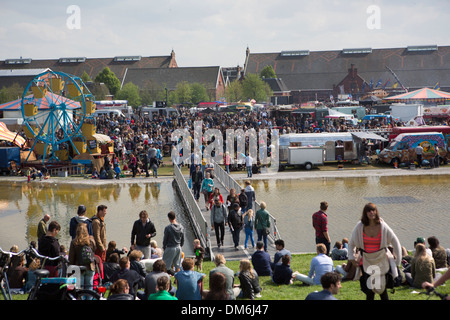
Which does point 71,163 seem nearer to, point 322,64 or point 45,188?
point 45,188

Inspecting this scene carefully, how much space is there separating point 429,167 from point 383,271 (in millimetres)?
25872

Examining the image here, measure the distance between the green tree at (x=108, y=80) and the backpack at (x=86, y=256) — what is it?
99574mm

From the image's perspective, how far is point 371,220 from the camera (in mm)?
7129

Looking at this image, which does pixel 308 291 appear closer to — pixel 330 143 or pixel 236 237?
pixel 236 237

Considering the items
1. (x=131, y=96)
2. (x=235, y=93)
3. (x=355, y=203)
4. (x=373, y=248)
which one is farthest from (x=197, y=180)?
(x=131, y=96)

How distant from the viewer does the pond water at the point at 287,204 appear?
18.0 meters

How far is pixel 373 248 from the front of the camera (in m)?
7.20

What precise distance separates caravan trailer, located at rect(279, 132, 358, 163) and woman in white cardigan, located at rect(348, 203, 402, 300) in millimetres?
25301

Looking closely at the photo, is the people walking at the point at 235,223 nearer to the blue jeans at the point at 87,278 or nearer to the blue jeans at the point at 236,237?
the blue jeans at the point at 236,237

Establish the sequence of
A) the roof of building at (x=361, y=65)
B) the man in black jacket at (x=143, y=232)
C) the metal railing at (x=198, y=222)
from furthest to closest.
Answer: the roof of building at (x=361, y=65) < the metal railing at (x=198, y=222) < the man in black jacket at (x=143, y=232)

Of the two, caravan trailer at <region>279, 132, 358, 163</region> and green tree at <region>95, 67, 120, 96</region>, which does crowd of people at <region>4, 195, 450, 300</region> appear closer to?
caravan trailer at <region>279, 132, 358, 163</region>

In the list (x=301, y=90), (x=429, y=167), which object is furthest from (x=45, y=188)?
(x=301, y=90)

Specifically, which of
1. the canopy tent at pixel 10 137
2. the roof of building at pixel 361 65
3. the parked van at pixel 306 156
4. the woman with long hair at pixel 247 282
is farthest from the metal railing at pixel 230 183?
the roof of building at pixel 361 65
